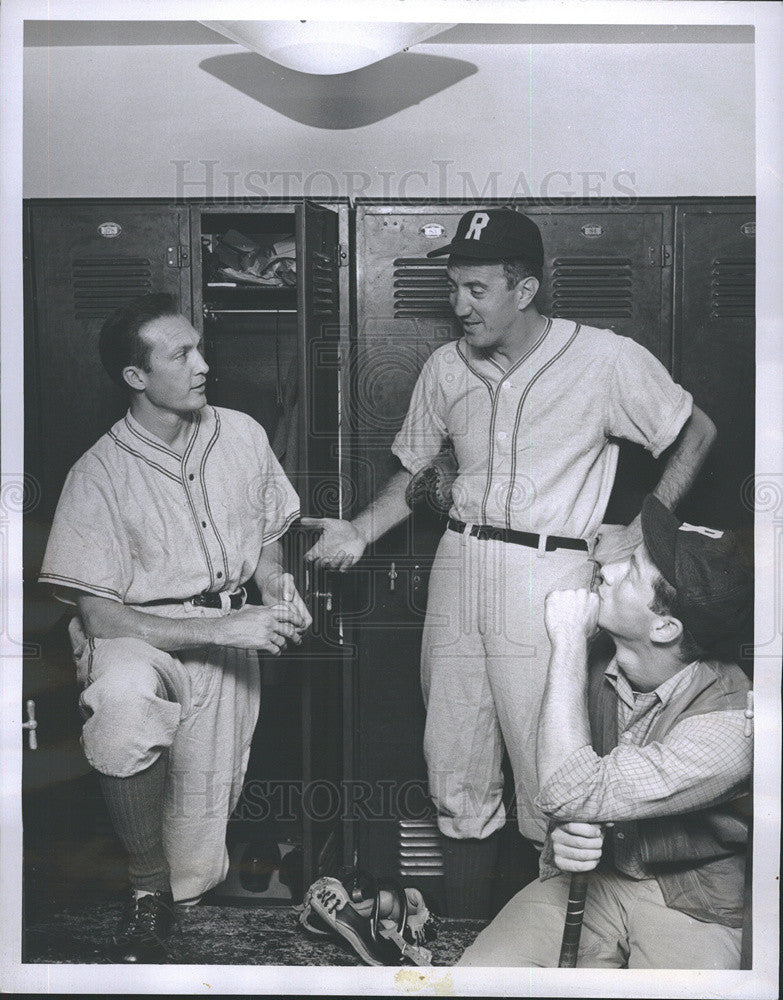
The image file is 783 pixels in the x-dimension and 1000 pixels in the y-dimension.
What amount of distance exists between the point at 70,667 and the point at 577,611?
3.93 ft

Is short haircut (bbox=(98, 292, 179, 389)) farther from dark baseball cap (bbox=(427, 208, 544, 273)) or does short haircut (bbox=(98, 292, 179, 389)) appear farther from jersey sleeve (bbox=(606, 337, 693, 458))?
jersey sleeve (bbox=(606, 337, 693, 458))

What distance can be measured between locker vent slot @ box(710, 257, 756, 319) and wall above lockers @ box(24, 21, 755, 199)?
17 cm

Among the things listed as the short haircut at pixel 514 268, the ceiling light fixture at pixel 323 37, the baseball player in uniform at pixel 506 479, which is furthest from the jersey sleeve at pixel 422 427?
the ceiling light fixture at pixel 323 37

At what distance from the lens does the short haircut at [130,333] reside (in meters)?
2.51

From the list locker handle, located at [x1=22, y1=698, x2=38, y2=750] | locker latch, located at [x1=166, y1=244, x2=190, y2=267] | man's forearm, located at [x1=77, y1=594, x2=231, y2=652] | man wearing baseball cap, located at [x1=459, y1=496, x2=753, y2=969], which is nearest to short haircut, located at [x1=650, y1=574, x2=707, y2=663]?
man wearing baseball cap, located at [x1=459, y1=496, x2=753, y2=969]

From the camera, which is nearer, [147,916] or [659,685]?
[659,685]

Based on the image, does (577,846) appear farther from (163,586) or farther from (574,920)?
(163,586)

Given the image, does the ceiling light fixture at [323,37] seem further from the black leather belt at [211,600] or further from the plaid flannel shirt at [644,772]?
the plaid flannel shirt at [644,772]

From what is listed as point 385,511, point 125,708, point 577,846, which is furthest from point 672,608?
point 125,708

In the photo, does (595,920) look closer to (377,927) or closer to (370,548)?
(377,927)

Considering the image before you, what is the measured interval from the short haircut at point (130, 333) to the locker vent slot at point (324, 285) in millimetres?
331

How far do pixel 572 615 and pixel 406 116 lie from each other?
124 cm

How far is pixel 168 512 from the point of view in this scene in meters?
2.50

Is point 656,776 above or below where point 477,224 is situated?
below
